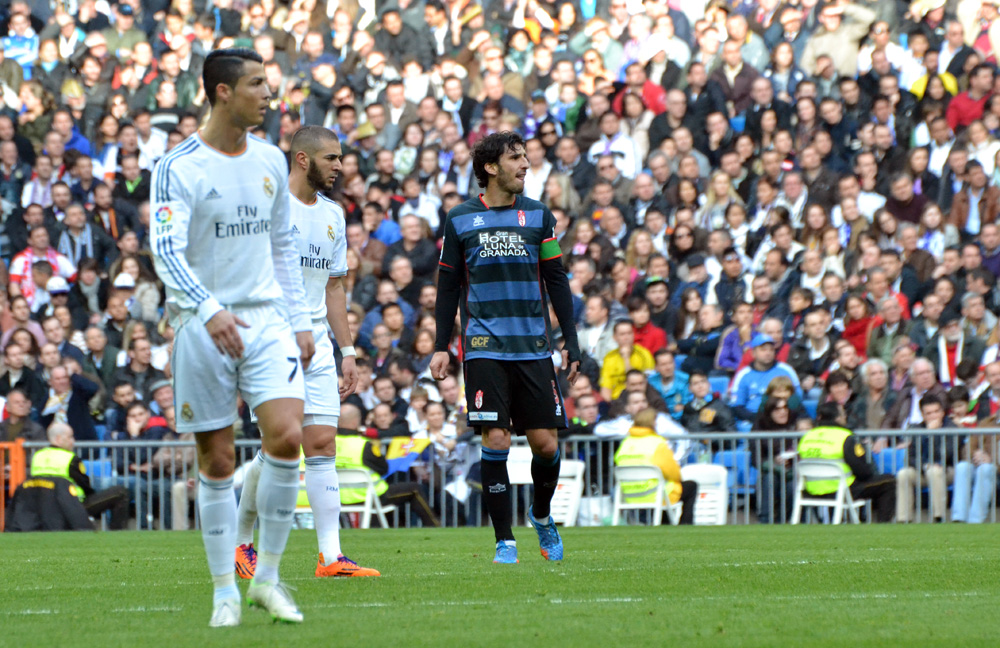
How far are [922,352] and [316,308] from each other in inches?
385

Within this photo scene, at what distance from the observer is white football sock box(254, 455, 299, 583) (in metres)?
6.58

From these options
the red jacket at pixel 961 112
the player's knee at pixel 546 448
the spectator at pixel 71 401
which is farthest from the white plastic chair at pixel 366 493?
the red jacket at pixel 961 112

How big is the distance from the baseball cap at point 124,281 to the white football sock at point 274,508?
1371 centimetres

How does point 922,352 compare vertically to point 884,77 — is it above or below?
below

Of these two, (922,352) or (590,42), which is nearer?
(922,352)

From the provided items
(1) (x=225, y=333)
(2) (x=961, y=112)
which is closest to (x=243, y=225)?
(1) (x=225, y=333)

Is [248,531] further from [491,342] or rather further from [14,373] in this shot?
[14,373]

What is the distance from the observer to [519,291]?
9648mm

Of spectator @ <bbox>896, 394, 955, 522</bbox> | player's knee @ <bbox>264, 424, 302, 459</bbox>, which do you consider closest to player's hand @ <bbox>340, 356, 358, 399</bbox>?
player's knee @ <bbox>264, 424, 302, 459</bbox>

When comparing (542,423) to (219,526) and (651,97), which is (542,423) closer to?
(219,526)

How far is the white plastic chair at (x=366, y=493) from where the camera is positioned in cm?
1645

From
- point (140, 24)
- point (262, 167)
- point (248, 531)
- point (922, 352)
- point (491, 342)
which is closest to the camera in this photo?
point (262, 167)

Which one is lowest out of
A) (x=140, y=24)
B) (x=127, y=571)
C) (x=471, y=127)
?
(x=127, y=571)

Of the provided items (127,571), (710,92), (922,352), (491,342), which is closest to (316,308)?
(491,342)
